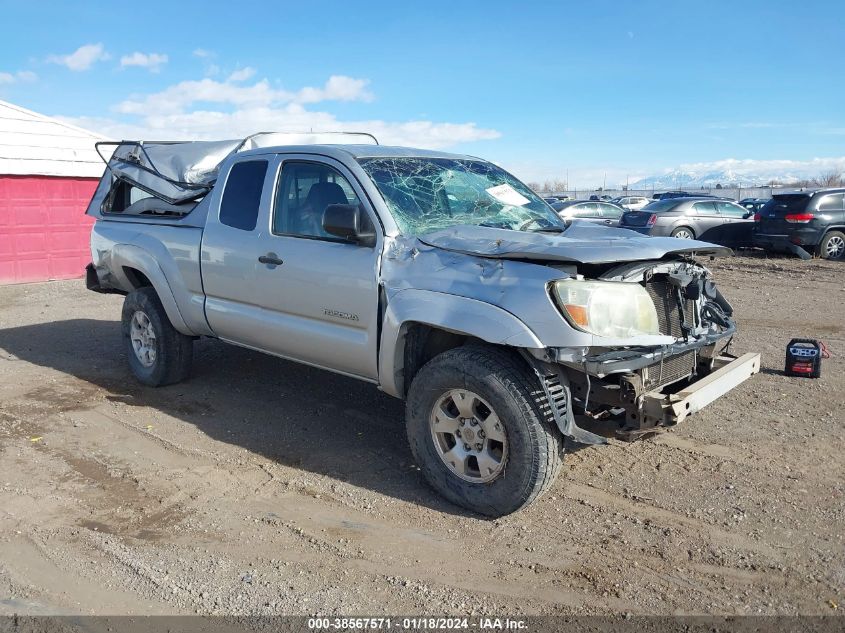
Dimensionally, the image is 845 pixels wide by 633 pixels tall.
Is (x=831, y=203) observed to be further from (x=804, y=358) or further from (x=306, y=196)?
(x=306, y=196)

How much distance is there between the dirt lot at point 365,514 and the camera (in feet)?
11.2

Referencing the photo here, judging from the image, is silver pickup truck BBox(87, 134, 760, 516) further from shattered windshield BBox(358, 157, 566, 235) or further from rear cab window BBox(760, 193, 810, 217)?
rear cab window BBox(760, 193, 810, 217)

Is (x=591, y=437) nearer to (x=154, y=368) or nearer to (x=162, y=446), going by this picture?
(x=162, y=446)

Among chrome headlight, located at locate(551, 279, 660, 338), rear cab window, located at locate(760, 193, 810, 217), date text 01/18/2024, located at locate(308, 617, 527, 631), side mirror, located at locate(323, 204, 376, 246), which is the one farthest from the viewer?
rear cab window, located at locate(760, 193, 810, 217)

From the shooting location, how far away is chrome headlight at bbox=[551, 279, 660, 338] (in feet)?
12.4

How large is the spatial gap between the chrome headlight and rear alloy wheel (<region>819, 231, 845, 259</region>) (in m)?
13.9

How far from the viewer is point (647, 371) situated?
401cm

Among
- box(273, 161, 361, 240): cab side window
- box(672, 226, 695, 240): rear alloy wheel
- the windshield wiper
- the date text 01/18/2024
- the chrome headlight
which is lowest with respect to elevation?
the date text 01/18/2024

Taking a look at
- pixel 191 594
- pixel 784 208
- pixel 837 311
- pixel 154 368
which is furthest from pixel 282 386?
pixel 784 208

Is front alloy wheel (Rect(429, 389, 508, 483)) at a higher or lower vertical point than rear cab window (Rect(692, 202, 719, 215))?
lower

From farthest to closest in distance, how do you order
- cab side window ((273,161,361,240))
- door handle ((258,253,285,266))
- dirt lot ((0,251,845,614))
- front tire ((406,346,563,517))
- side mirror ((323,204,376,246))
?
door handle ((258,253,285,266)) < cab side window ((273,161,361,240)) < side mirror ((323,204,376,246)) < front tire ((406,346,563,517)) < dirt lot ((0,251,845,614))

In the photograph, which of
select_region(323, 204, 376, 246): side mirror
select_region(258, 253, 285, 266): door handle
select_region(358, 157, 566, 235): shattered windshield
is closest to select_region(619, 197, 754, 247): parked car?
select_region(358, 157, 566, 235): shattered windshield

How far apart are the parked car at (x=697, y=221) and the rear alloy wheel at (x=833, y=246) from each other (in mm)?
2067

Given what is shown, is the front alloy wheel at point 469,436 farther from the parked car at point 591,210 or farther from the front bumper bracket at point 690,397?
the parked car at point 591,210
